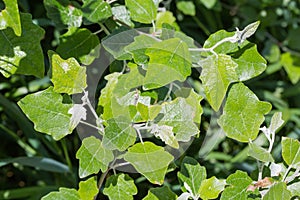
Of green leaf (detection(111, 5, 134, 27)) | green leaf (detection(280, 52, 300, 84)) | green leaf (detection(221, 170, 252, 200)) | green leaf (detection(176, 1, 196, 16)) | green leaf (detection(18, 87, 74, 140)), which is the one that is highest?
green leaf (detection(111, 5, 134, 27))

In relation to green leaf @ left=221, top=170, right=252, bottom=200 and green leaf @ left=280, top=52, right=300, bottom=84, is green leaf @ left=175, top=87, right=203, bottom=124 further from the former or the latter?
green leaf @ left=280, top=52, right=300, bottom=84

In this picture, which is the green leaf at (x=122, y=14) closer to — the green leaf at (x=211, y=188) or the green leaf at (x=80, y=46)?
the green leaf at (x=80, y=46)

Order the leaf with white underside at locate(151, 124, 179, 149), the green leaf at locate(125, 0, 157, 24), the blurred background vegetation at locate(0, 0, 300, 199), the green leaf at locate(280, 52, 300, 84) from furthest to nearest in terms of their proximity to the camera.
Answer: the green leaf at locate(280, 52, 300, 84) → the blurred background vegetation at locate(0, 0, 300, 199) → the green leaf at locate(125, 0, 157, 24) → the leaf with white underside at locate(151, 124, 179, 149)

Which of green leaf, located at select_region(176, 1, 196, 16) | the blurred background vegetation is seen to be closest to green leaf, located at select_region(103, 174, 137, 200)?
the blurred background vegetation

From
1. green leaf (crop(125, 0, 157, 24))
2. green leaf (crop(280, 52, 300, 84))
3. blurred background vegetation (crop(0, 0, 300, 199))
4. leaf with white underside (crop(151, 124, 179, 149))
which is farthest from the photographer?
green leaf (crop(280, 52, 300, 84))

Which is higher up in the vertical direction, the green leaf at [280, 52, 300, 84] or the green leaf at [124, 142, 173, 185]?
the green leaf at [124, 142, 173, 185]

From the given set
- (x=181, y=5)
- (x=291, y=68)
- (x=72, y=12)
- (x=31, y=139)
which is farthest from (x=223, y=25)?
(x=72, y=12)

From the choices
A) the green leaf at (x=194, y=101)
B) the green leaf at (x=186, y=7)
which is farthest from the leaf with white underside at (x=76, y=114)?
the green leaf at (x=186, y=7)

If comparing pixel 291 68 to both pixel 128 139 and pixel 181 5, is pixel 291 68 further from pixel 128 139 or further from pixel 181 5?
pixel 128 139
